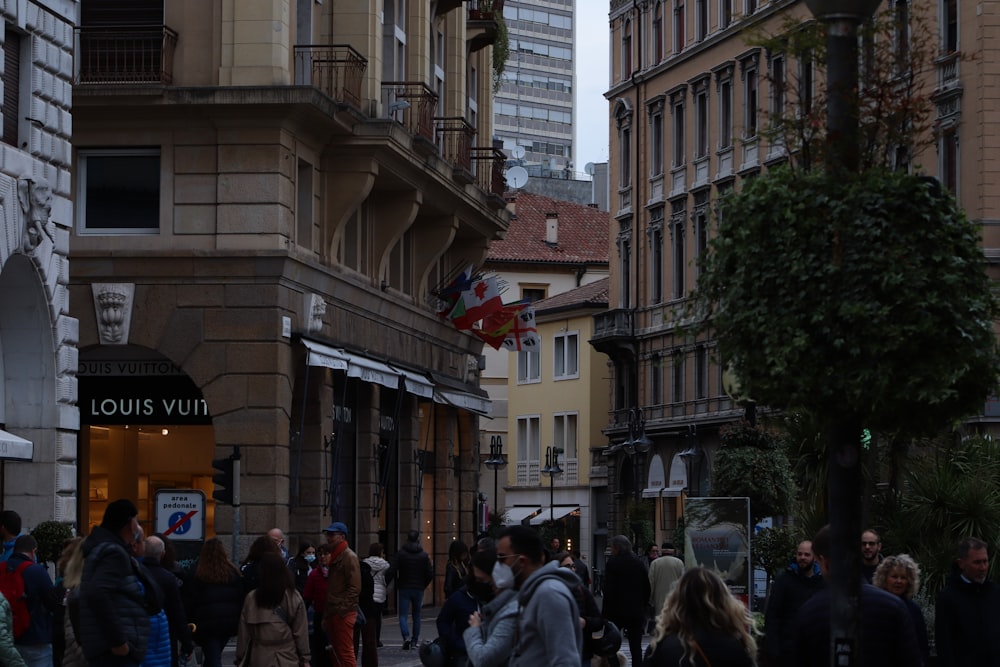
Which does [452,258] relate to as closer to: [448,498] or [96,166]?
[448,498]

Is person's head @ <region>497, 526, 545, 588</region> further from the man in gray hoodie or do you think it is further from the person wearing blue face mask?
the person wearing blue face mask

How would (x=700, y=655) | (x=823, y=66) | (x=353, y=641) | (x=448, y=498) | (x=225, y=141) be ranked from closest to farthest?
(x=700, y=655) → (x=823, y=66) → (x=353, y=641) → (x=225, y=141) → (x=448, y=498)

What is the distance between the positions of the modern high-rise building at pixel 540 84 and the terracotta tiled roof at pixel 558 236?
74.0 meters

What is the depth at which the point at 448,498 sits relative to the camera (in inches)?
1777

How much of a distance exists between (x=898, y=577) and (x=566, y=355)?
72675 millimetres

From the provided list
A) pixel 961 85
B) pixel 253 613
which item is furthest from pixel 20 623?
pixel 961 85

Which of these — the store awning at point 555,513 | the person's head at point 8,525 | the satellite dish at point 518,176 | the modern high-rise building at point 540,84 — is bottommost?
the person's head at point 8,525

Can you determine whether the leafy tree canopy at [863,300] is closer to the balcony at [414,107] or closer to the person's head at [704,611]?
the person's head at [704,611]

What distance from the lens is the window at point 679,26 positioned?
71.3 metres

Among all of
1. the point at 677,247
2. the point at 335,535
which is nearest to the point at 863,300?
the point at 335,535

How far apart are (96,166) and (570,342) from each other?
52494 millimetres

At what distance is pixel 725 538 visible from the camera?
2677 cm

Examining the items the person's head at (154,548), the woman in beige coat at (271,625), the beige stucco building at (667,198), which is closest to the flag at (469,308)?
the beige stucco building at (667,198)

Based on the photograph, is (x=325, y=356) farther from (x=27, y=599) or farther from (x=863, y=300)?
(x=863, y=300)
